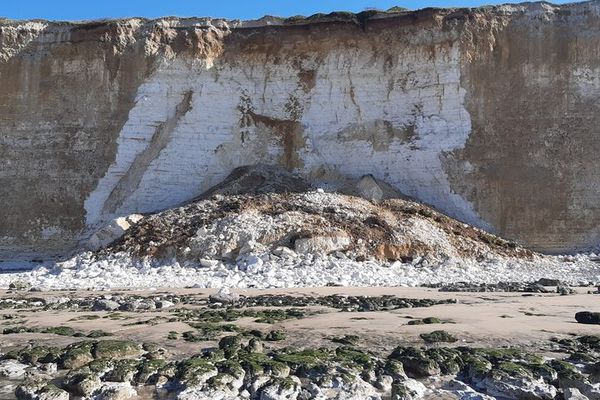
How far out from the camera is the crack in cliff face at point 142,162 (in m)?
20.9

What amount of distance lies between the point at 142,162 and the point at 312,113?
6.43 meters

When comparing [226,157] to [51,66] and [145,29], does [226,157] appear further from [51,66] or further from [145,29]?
[51,66]

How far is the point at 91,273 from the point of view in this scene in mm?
14977

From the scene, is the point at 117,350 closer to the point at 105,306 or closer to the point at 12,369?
the point at 12,369

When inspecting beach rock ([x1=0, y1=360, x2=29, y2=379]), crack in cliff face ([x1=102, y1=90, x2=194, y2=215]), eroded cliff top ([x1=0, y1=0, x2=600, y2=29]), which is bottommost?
beach rock ([x1=0, y1=360, x2=29, y2=379])

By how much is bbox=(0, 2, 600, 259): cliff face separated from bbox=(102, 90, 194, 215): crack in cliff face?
0.17ft

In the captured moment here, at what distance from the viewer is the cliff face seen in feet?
66.5

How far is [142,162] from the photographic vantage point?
838 inches

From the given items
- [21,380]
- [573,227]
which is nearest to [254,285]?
[21,380]

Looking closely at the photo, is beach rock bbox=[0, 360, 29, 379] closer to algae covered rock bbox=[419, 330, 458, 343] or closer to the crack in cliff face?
algae covered rock bbox=[419, 330, 458, 343]

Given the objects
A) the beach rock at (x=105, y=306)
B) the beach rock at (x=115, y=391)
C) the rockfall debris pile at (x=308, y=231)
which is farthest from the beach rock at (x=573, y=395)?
the rockfall debris pile at (x=308, y=231)

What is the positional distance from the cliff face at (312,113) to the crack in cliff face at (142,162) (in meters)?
0.05

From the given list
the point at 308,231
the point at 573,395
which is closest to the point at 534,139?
the point at 308,231

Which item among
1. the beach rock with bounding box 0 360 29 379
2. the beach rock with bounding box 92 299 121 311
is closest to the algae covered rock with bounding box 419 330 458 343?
the beach rock with bounding box 0 360 29 379
